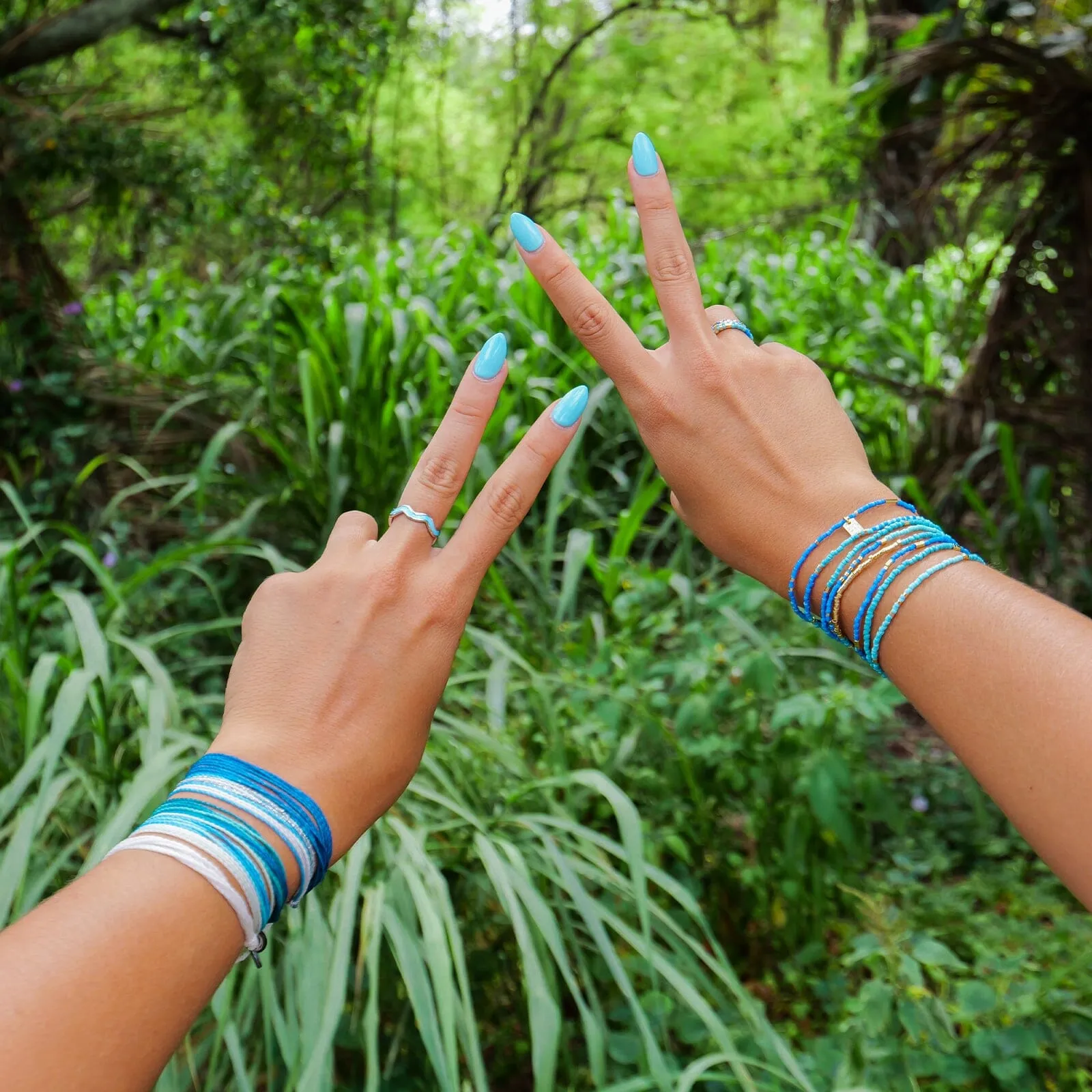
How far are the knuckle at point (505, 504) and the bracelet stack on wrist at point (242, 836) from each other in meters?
0.30

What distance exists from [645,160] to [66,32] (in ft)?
12.2

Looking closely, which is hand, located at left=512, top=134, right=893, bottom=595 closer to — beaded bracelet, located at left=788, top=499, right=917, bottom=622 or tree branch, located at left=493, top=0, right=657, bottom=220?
beaded bracelet, located at left=788, top=499, right=917, bottom=622

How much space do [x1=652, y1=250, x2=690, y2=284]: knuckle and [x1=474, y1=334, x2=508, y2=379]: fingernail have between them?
165mm

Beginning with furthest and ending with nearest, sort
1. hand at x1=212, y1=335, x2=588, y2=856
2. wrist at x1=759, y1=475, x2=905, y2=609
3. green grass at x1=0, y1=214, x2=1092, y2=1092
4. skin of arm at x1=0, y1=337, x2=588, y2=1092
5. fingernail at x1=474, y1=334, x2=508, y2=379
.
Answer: green grass at x1=0, y1=214, x2=1092, y2=1092 → fingernail at x1=474, y1=334, x2=508, y2=379 → wrist at x1=759, y1=475, x2=905, y2=609 → hand at x1=212, y1=335, x2=588, y2=856 → skin of arm at x1=0, y1=337, x2=588, y2=1092

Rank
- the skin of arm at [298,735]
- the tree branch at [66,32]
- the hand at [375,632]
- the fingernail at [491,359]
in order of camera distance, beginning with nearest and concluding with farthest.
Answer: the skin of arm at [298,735] < the hand at [375,632] < the fingernail at [491,359] < the tree branch at [66,32]

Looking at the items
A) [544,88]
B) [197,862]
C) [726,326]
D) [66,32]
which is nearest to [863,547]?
[726,326]

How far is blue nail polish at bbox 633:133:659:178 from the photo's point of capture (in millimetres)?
1022

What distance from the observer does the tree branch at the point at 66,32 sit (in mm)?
3740

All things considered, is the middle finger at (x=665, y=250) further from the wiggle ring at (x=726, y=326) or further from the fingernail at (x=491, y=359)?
the fingernail at (x=491, y=359)

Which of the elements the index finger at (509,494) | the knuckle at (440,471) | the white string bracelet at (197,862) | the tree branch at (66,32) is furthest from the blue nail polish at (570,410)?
the tree branch at (66,32)

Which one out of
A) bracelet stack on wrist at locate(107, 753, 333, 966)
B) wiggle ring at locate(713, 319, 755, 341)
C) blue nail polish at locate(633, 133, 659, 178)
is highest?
blue nail polish at locate(633, 133, 659, 178)

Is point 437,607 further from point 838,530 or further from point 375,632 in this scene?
point 838,530

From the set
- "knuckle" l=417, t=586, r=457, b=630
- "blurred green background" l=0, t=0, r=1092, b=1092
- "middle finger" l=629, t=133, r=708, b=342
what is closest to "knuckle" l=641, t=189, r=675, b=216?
"middle finger" l=629, t=133, r=708, b=342

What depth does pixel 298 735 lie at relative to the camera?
750 millimetres
